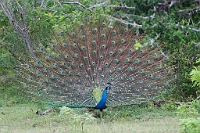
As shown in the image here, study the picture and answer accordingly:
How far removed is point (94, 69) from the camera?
1173cm

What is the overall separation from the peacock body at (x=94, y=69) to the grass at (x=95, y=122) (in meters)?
0.43

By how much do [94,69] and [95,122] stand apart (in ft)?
4.81

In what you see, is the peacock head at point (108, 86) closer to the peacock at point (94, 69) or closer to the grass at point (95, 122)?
the peacock at point (94, 69)

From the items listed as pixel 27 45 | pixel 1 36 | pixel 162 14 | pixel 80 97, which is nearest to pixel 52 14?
pixel 27 45

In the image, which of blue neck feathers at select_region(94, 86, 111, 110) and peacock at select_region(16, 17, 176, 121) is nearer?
blue neck feathers at select_region(94, 86, 111, 110)

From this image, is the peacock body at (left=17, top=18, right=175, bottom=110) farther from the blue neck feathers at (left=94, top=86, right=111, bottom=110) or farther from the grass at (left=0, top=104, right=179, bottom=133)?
the grass at (left=0, top=104, right=179, bottom=133)

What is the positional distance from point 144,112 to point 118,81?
3.26 ft

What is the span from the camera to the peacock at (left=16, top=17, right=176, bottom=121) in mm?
11680

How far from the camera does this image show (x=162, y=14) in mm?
7207

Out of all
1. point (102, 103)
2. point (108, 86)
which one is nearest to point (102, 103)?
point (102, 103)

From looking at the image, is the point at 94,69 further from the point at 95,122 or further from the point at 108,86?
the point at 95,122

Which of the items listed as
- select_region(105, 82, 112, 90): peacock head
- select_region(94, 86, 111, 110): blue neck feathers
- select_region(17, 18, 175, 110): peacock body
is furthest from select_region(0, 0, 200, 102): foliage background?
select_region(94, 86, 111, 110): blue neck feathers

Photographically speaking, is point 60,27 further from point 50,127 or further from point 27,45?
point 50,127

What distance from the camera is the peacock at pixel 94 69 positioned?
11680 millimetres
